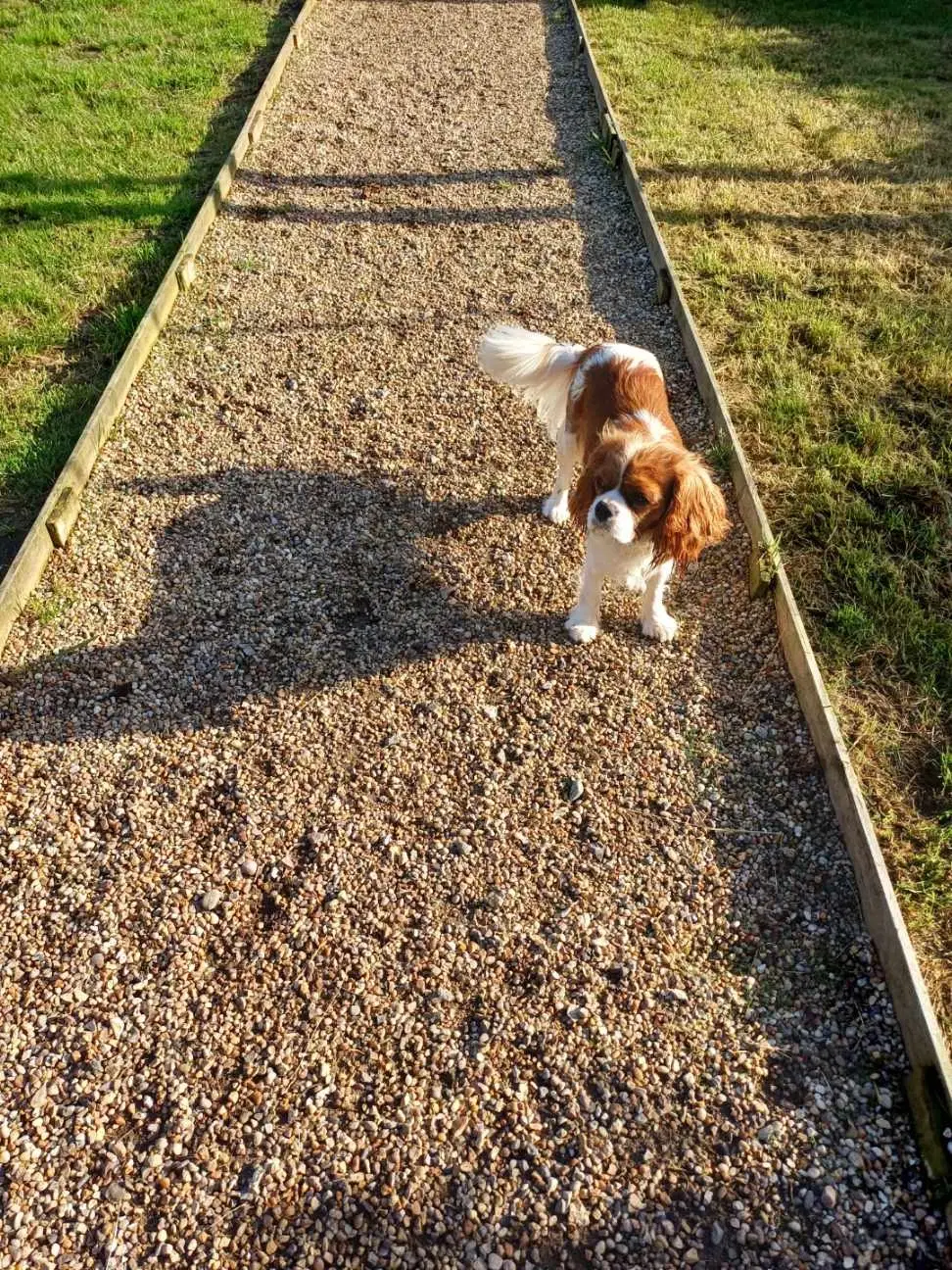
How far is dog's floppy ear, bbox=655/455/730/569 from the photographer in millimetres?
3172

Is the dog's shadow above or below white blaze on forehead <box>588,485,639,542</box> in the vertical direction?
below

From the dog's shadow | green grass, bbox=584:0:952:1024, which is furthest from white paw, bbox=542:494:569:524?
green grass, bbox=584:0:952:1024

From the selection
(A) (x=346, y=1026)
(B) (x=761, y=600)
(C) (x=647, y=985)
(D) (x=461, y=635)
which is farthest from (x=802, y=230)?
(A) (x=346, y=1026)

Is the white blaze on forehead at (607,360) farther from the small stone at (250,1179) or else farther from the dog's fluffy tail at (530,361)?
the small stone at (250,1179)

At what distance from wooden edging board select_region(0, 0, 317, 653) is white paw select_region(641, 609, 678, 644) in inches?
115

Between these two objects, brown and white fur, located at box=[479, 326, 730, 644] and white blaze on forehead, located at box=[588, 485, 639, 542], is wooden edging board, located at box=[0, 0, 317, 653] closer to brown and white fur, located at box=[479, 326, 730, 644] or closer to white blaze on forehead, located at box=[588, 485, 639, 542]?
brown and white fur, located at box=[479, 326, 730, 644]

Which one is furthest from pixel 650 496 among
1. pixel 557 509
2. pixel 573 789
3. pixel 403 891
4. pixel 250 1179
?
pixel 250 1179

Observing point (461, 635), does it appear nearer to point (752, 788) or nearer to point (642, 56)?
point (752, 788)

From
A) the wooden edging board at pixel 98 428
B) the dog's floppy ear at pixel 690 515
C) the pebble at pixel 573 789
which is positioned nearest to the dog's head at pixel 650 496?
the dog's floppy ear at pixel 690 515

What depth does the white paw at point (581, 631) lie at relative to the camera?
3.94 metres

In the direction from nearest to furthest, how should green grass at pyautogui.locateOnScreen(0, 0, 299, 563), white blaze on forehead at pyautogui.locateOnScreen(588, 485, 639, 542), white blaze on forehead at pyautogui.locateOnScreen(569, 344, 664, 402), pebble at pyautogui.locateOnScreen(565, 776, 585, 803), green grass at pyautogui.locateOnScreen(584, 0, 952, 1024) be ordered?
white blaze on forehead at pyautogui.locateOnScreen(588, 485, 639, 542)
pebble at pyautogui.locateOnScreen(565, 776, 585, 803)
green grass at pyautogui.locateOnScreen(584, 0, 952, 1024)
white blaze on forehead at pyautogui.locateOnScreen(569, 344, 664, 402)
green grass at pyautogui.locateOnScreen(0, 0, 299, 563)

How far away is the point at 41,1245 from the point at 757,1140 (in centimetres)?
200

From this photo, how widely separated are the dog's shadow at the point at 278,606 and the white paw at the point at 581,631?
0.07 m

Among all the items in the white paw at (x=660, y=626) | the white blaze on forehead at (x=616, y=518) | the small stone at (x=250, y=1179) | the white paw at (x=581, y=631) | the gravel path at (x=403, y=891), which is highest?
the white blaze on forehead at (x=616, y=518)
